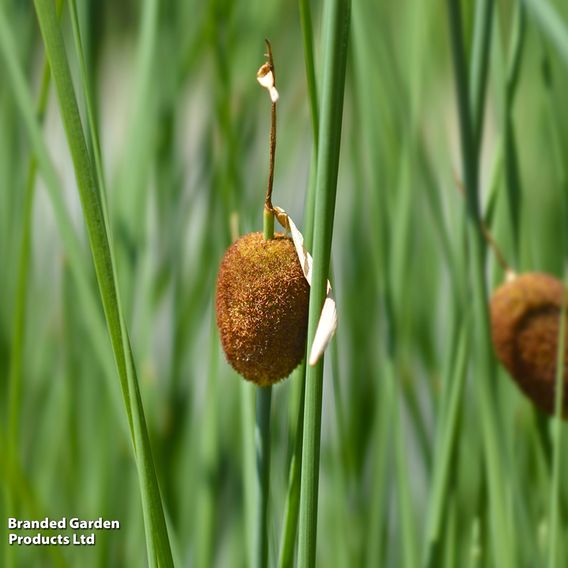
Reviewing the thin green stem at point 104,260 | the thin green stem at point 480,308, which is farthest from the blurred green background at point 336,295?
the thin green stem at point 104,260

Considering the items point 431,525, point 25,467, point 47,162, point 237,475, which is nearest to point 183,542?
point 237,475

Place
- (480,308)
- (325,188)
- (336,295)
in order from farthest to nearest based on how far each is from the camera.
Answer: (336,295)
(480,308)
(325,188)

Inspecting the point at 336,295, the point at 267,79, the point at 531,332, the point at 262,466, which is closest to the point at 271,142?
the point at 267,79

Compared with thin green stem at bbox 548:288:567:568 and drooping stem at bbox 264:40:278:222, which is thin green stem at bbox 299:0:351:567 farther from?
thin green stem at bbox 548:288:567:568

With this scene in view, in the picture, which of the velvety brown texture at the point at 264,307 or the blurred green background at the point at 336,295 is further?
the blurred green background at the point at 336,295

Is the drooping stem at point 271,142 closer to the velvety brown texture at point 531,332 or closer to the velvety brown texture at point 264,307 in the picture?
the velvety brown texture at point 264,307

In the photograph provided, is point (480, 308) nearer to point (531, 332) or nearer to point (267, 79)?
point (531, 332)

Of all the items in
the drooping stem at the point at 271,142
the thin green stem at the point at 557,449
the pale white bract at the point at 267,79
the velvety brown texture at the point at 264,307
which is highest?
the pale white bract at the point at 267,79
